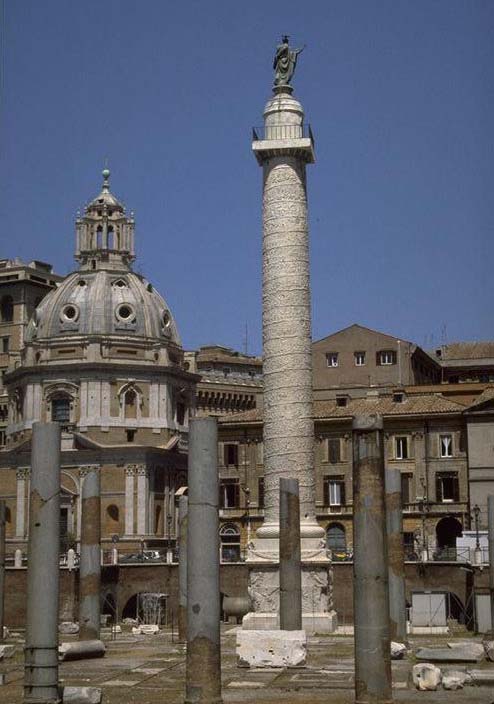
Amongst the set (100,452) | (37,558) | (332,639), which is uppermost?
(100,452)

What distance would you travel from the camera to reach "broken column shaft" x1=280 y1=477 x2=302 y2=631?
25.4 m

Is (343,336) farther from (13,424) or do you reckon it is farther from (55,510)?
(55,510)

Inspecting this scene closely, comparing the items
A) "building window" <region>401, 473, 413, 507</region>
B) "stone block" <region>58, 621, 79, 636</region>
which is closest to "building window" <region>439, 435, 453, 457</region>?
"building window" <region>401, 473, 413, 507</region>

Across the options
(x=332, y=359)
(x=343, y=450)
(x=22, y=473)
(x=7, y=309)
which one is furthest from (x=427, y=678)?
(x=7, y=309)

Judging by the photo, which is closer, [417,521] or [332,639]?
[332,639]

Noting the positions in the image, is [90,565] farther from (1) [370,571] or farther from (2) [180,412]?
(2) [180,412]

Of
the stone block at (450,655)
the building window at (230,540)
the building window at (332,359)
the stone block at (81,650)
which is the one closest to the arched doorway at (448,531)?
the building window at (230,540)

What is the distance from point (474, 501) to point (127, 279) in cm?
2793

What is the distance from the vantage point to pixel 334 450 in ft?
194

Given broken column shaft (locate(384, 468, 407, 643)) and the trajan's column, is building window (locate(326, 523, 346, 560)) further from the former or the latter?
broken column shaft (locate(384, 468, 407, 643))

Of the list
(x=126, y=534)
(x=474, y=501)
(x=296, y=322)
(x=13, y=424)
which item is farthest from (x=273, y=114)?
(x=13, y=424)

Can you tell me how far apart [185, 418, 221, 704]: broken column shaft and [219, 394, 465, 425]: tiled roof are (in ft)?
132

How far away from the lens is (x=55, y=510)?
17.5 m

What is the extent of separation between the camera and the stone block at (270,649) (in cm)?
2300
